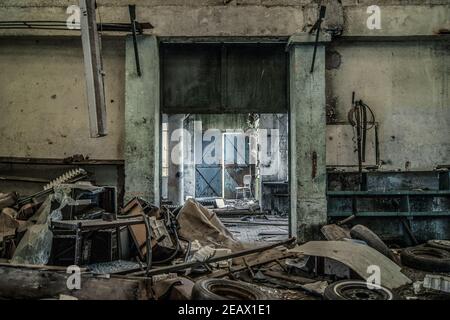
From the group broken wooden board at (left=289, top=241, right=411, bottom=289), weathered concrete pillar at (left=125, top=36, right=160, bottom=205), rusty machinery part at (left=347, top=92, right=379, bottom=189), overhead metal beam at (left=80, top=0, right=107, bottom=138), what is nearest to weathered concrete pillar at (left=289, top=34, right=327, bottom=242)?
rusty machinery part at (left=347, top=92, right=379, bottom=189)

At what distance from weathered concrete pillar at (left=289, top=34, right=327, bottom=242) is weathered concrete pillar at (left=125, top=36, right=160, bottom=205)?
2.16m

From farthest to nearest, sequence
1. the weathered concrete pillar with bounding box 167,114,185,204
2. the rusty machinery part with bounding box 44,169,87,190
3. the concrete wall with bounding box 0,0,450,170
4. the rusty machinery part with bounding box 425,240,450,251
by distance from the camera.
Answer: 1. the weathered concrete pillar with bounding box 167,114,185,204
2. the concrete wall with bounding box 0,0,450,170
3. the rusty machinery part with bounding box 44,169,87,190
4. the rusty machinery part with bounding box 425,240,450,251

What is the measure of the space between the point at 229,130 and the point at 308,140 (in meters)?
12.5

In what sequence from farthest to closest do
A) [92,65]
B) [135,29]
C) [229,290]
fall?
[135,29], [92,65], [229,290]

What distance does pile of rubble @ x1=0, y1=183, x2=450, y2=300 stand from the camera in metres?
2.78

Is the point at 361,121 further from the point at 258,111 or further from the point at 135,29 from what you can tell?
the point at 135,29

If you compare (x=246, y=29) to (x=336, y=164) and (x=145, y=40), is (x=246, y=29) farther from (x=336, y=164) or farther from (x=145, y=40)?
(x=336, y=164)

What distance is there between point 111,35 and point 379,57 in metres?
4.22

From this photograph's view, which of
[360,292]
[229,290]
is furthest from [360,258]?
[229,290]

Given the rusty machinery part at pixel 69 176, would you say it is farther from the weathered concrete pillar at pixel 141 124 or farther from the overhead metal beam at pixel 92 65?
the overhead metal beam at pixel 92 65

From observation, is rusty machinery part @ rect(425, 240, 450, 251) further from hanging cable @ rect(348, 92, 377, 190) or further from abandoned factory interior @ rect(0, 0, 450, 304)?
hanging cable @ rect(348, 92, 377, 190)

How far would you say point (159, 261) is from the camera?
4.21 metres

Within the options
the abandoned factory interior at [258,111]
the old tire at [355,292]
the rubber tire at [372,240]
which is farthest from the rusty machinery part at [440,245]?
the old tire at [355,292]

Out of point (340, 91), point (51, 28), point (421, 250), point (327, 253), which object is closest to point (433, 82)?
point (340, 91)
